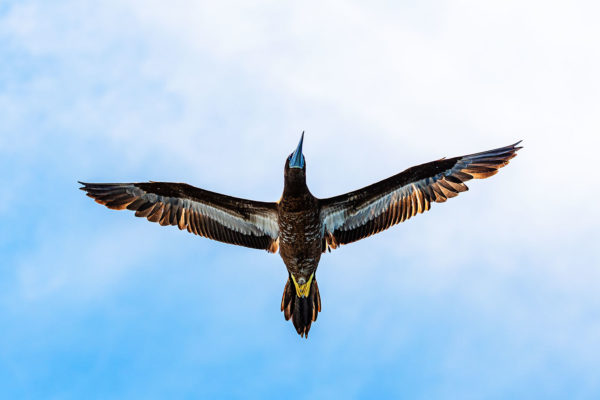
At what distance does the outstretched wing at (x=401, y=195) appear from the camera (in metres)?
11.3

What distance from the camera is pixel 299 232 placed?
1086cm

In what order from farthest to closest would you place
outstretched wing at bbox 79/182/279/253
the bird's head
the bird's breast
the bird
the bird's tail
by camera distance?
outstretched wing at bbox 79/182/279/253 → the bird's tail → the bird → the bird's breast → the bird's head

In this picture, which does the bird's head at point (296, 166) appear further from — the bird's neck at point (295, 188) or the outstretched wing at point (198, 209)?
the outstretched wing at point (198, 209)

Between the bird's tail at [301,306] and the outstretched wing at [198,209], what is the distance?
99cm

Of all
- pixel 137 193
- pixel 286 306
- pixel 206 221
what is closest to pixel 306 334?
pixel 286 306

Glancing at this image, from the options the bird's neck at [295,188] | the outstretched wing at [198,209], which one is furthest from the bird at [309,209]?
the bird's neck at [295,188]

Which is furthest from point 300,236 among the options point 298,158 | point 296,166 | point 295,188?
point 298,158

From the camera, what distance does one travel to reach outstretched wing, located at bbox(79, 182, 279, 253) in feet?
37.6

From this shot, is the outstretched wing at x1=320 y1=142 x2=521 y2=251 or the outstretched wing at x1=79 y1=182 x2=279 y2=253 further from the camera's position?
the outstretched wing at x1=79 y1=182 x2=279 y2=253

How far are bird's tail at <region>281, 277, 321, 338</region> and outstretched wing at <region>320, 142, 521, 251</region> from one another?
3.16 feet

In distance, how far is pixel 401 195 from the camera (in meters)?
11.5

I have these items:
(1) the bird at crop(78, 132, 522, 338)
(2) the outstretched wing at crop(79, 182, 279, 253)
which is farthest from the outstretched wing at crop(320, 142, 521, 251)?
(2) the outstretched wing at crop(79, 182, 279, 253)

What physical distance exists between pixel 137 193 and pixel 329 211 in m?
3.57

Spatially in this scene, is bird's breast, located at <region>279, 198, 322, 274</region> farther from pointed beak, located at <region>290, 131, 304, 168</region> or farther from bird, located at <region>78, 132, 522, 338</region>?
pointed beak, located at <region>290, 131, 304, 168</region>
